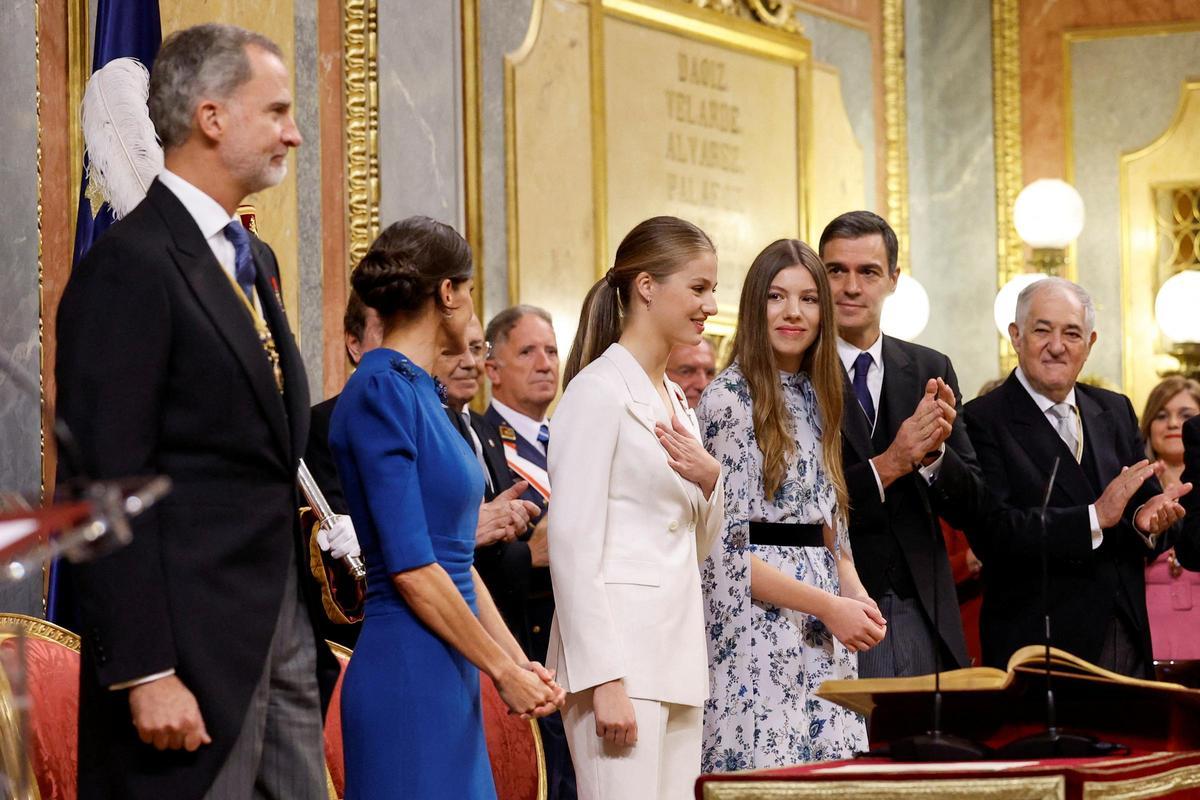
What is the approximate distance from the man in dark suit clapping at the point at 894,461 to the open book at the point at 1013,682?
1335mm

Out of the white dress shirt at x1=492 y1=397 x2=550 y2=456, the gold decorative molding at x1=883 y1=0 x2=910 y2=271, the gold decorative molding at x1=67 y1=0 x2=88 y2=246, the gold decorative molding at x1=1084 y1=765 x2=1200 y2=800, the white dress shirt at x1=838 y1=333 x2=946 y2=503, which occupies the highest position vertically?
the gold decorative molding at x1=883 y1=0 x2=910 y2=271

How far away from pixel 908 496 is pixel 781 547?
0.56m

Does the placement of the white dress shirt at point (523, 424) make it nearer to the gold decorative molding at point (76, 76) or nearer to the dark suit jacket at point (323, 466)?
the dark suit jacket at point (323, 466)

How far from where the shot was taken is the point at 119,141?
4055 mm

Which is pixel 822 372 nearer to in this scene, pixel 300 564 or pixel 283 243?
pixel 300 564

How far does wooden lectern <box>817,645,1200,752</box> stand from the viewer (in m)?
2.68

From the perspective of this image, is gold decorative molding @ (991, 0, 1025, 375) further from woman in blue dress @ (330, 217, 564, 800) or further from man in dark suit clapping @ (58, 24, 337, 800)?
man in dark suit clapping @ (58, 24, 337, 800)

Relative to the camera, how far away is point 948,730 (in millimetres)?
2748

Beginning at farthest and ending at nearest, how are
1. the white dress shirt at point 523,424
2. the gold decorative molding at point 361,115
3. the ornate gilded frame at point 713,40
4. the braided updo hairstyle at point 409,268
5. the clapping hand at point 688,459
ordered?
the ornate gilded frame at point 713,40 < the gold decorative molding at point 361,115 < the white dress shirt at point 523,424 < the clapping hand at point 688,459 < the braided updo hairstyle at point 409,268

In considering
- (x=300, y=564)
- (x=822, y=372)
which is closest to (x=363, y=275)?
(x=300, y=564)

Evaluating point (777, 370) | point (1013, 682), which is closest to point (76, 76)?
point (777, 370)

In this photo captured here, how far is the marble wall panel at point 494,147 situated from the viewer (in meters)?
7.14

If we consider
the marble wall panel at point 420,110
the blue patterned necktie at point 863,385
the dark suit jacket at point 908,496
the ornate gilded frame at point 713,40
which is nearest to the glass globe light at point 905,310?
the ornate gilded frame at point 713,40

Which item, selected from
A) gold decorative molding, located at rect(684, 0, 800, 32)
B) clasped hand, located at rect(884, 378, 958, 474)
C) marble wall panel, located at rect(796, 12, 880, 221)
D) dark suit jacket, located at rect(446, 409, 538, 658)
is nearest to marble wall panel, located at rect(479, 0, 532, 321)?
gold decorative molding, located at rect(684, 0, 800, 32)
